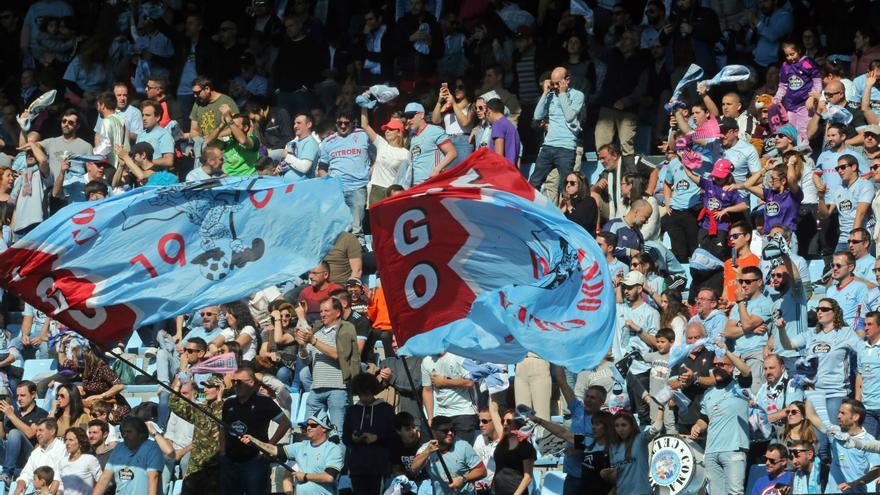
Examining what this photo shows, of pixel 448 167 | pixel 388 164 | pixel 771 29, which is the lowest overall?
pixel 448 167

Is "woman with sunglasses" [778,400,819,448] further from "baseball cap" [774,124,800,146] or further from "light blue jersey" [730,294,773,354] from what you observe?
"baseball cap" [774,124,800,146]

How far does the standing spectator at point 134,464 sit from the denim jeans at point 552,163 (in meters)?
5.54

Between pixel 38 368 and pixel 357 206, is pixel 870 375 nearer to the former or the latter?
pixel 357 206

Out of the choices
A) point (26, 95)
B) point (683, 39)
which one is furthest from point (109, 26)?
point (683, 39)

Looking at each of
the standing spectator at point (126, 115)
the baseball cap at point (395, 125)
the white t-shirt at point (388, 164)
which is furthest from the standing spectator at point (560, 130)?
the standing spectator at point (126, 115)

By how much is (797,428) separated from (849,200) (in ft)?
12.8

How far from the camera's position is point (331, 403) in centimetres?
1859

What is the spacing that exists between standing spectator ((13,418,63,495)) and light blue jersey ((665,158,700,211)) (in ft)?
21.4

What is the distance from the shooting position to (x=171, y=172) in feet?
75.7

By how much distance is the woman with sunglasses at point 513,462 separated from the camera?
17188mm

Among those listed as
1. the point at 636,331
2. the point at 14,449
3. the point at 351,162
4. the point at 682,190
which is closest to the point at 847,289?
→ the point at 636,331

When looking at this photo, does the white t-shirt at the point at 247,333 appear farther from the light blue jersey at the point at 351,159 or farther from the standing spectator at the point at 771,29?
the standing spectator at the point at 771,29

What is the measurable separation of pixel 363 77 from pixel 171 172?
9.37 ft

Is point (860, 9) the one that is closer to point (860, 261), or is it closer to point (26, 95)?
point (860, 261)
